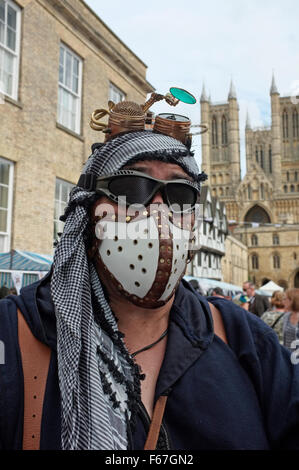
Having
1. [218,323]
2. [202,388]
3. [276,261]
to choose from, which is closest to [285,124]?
[276,261]

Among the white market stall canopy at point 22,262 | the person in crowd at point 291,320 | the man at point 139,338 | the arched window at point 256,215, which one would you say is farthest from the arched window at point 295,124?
the man at point 139,338

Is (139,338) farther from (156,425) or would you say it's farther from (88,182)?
(88,182)

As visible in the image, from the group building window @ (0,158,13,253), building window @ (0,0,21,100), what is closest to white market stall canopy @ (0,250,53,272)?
building window @ (0,158,13,253)

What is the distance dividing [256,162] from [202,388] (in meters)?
88.4

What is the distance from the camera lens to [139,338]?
1.62 metres

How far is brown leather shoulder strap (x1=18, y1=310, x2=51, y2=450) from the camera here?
1.27 m

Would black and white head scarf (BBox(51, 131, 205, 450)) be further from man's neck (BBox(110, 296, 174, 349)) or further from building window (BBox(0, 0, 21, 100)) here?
building window (BBox(0, 0, 21, 100))

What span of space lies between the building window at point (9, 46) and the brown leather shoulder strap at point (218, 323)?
28.9 ft

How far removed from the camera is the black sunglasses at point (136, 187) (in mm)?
1586

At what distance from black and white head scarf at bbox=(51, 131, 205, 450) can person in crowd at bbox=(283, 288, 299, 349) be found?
3.85 m

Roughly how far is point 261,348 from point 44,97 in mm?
9795

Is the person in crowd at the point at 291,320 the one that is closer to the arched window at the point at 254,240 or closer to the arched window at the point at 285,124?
the arched window at the point at 254,240

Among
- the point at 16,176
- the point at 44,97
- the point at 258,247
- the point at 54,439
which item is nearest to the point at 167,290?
the point at 54,439

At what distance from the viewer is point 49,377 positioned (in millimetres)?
1351
